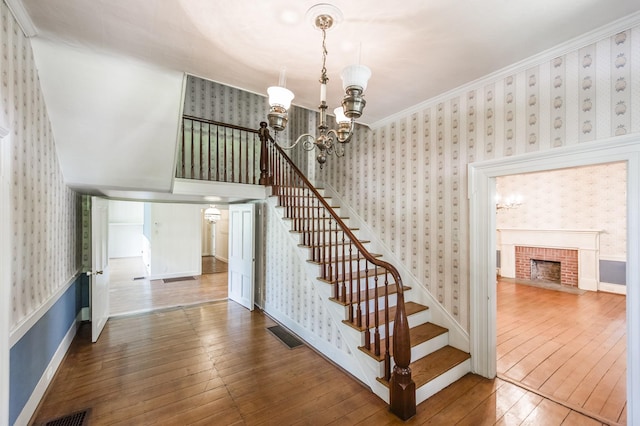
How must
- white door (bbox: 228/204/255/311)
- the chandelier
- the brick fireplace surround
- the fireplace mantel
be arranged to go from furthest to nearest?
the brick fireplace surround, the fireplace mantel, white door (bbox: 228/204/255/311), the chandelier

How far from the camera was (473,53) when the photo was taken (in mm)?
2309

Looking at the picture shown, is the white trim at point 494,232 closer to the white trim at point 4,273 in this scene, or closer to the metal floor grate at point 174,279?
the white trim at point 4,273

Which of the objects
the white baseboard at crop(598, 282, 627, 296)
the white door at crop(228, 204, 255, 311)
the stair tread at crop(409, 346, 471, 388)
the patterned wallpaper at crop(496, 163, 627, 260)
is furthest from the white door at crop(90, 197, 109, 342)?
the white baseboard at crop(598, 282, 627, 296)

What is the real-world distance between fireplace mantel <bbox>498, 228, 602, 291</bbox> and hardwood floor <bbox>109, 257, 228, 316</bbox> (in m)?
7.07

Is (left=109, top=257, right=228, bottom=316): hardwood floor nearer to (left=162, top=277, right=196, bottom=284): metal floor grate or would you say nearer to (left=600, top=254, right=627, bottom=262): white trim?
(left=162, top=277, right=196, bottom=284): metal floor grate

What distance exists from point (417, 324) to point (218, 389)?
7.27 feet

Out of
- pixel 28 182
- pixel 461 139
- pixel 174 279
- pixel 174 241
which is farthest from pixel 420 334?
pixel 174 241

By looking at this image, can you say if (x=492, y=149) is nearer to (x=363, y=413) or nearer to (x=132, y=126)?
(x=363, y=413)

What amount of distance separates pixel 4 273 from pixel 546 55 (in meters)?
4.28

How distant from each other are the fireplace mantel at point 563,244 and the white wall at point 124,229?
1315 centimetres

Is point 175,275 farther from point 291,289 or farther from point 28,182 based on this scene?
point 28,182

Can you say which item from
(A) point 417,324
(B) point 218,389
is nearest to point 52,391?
(B) point 218,389

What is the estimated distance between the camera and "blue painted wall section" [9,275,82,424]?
1917 mm

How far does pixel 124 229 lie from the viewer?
1146cm
